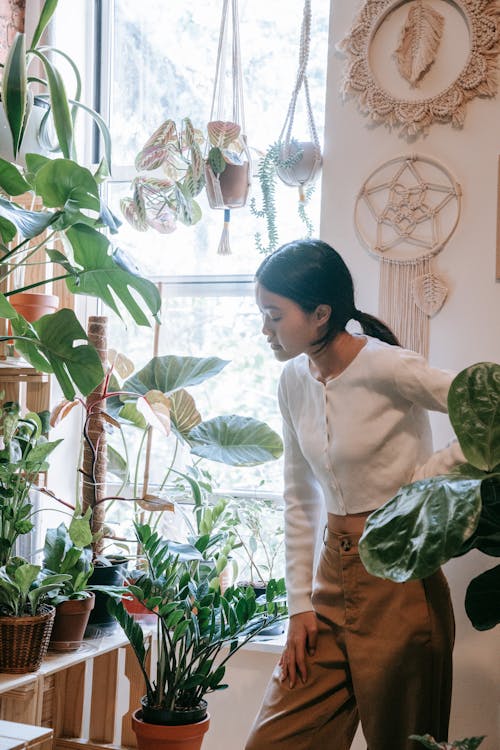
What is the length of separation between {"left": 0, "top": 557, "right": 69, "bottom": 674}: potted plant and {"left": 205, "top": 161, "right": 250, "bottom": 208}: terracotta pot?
1.15m

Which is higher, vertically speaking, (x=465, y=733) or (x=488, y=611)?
(x=488, y=611)

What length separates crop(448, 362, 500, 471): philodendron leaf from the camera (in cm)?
130

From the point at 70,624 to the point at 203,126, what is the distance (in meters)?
1.64

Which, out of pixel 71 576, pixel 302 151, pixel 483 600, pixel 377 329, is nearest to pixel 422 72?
pixel 302 151

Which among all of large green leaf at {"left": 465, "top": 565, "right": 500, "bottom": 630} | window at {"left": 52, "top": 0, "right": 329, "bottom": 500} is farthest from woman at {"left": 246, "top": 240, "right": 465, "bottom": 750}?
window at {"left": 52, "top": 0, "right": 329, "bottom": 500}

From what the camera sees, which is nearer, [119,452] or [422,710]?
[422,710]

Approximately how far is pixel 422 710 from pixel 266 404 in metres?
1.25

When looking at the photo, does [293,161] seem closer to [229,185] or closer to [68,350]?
[229,185]

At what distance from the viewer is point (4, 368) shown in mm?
2498

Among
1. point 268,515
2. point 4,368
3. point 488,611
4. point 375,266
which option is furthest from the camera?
point 268,515

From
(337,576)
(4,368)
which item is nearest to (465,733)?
(337,576)

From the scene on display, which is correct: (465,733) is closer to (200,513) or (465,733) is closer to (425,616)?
(425,616)

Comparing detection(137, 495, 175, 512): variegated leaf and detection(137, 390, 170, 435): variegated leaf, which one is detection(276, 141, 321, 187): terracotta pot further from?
detection(137, 495, 175, 512): variegated leaf

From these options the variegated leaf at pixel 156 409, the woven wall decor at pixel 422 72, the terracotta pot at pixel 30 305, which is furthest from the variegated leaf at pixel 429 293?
the terracotta pot at pixel 30 305
